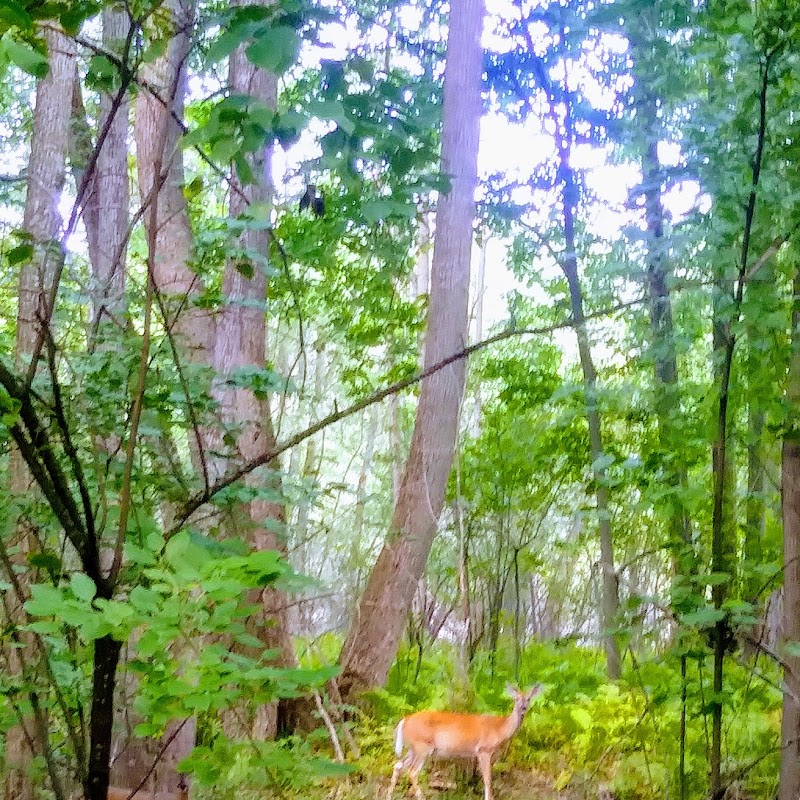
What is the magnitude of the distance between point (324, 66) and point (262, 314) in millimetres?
3475

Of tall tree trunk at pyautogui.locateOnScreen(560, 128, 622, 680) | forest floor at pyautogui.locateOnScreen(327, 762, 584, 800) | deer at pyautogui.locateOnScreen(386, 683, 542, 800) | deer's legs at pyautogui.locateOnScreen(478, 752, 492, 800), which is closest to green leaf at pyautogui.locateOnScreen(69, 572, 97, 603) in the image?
deer at pyautogui.locateOnScreen(386, 683, 542, 800)

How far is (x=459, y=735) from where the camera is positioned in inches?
151

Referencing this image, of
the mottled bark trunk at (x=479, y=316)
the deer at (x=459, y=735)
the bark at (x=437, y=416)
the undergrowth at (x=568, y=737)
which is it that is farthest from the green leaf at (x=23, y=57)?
the mottled bark trunk at (x=479, y=316)

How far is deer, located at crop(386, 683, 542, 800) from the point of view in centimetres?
378

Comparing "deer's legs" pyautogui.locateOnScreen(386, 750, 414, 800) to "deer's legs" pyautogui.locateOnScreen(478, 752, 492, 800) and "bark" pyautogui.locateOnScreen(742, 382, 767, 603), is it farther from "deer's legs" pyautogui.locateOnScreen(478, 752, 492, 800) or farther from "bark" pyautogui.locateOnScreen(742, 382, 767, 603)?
"bark" pyautogui.locateOnScreen(742, 382, 767, 603)

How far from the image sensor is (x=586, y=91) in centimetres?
535

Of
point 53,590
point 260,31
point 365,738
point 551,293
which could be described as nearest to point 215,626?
point 53,590

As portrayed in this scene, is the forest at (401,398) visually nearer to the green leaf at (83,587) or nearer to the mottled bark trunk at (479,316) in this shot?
the green leaf at (83,587)

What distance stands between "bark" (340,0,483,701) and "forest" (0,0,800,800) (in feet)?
0.08

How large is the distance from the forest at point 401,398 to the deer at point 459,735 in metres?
0.02

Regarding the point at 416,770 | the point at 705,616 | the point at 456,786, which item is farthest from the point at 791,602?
the point at 456,786

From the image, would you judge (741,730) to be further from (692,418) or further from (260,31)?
(260,31)

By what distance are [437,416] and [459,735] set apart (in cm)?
181

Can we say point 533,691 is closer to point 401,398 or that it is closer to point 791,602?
point 791,602
